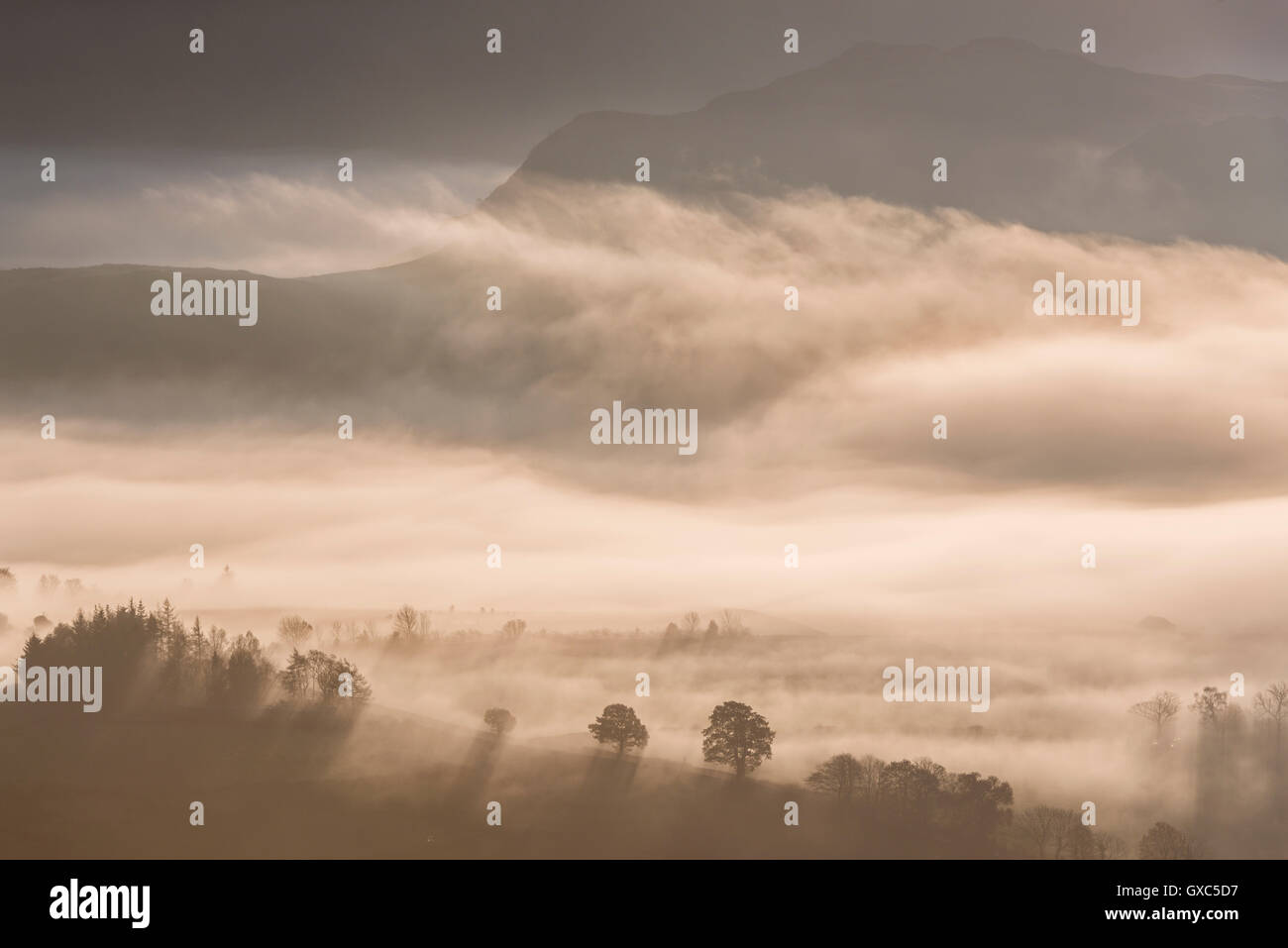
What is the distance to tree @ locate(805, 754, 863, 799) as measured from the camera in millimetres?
17219

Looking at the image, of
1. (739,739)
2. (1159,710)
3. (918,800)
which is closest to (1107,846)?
(1159,710)

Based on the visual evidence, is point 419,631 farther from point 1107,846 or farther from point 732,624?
point 1107,846

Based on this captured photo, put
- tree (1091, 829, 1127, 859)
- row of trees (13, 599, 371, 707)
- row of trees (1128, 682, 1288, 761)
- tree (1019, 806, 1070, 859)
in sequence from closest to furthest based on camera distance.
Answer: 1. row of trees (1128, 682, 1288, 761)
2. tree (1091, 829, 1127, 859)
3. tree (1019, 806, 1070, 859)
4. row of trees (13, 599, 371, 707)

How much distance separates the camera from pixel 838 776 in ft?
56.7

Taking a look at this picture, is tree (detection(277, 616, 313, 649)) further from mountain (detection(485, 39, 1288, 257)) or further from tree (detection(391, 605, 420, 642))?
mountain (detection(485, 39, 1288, 257))

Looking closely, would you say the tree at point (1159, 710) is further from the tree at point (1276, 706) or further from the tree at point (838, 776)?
the tree at point (838, 776)

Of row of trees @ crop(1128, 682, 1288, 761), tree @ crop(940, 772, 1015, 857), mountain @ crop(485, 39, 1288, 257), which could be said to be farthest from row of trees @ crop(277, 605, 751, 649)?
mountain @ crop(485, 39, 1288, 257)

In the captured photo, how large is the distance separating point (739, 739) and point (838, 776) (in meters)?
1.73

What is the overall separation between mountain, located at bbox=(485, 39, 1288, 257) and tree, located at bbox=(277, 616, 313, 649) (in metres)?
7.68

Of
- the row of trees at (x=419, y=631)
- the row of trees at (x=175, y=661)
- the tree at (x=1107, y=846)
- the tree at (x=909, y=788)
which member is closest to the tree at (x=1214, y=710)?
the tree at (x=1107, y=846)

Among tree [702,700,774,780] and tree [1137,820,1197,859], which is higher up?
tree [702,700,774,780]

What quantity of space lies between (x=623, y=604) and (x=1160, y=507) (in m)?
9.35

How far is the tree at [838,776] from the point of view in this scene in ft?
56.5

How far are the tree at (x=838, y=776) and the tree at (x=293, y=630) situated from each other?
28.6 feet
